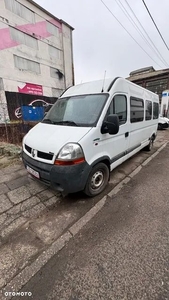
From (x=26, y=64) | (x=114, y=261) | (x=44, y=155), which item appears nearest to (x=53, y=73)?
(x=26, y=64)

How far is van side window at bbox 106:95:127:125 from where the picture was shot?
2.99 metres

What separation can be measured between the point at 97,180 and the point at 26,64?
20.0 meters

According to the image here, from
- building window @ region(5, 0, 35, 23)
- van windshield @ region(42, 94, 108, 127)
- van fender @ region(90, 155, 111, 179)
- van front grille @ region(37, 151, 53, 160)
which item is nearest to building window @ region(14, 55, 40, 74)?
building window @ region(5, 0, 35, 23)

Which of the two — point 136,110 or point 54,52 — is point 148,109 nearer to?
point 136,110

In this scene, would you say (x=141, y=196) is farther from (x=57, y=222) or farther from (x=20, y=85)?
(x=20, y=85)

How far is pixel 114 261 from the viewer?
1.75 metres

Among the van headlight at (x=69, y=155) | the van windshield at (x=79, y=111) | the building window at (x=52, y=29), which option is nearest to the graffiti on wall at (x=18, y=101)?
the building window at (x=52, y=29)

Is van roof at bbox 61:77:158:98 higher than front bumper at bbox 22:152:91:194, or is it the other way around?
van roof at bbox 61:77:158:98

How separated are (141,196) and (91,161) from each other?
4.48ft

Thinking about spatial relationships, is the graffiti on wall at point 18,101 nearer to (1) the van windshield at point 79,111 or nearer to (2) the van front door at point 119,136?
(1) the van windshield at point 79,111

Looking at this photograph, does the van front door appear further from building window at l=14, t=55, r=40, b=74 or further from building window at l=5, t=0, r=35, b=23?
building window at l=5, t=0, r=35, b=23

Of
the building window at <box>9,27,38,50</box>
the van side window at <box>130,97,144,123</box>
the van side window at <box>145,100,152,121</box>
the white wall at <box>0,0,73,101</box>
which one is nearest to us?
the van side window at <box>130,97,144,123</box>

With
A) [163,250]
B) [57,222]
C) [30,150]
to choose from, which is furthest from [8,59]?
[163,250]

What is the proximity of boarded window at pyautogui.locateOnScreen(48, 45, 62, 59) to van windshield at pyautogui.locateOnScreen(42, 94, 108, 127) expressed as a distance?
2140cm
